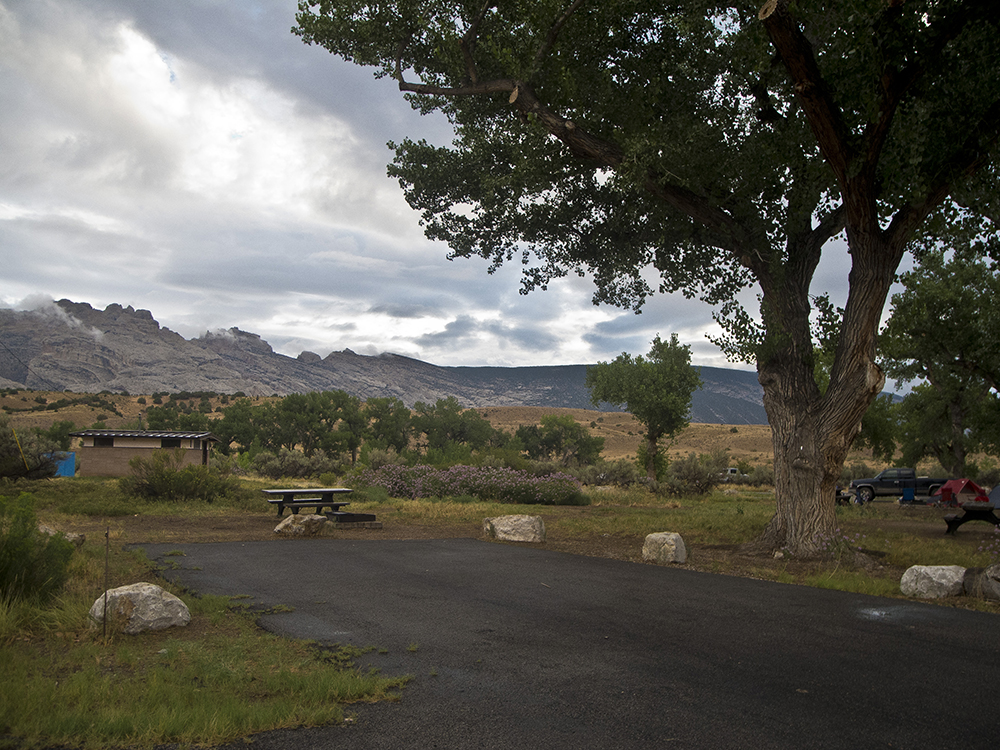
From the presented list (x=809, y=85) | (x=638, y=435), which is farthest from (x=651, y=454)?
(x=638, y=435)

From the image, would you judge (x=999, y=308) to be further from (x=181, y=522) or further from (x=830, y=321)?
(x=181, y=522)

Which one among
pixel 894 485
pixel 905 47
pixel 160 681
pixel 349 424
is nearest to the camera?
pixel 160 681

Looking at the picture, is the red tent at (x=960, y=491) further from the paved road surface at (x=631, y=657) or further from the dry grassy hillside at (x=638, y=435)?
the dry grassy hillside at (x=638, y=435)

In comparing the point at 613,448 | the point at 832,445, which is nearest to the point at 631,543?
the point at 832,445

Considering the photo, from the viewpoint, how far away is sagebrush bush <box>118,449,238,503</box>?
801 inches

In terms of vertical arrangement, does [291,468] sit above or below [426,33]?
below

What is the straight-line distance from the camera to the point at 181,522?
15875 mm

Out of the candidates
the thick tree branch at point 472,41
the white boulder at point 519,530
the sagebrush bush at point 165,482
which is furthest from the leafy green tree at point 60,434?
the thick tree branch at point 472,41

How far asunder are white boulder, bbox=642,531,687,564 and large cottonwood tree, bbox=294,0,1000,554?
6.65ft

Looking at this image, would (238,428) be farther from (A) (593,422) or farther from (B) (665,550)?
(A) (593,422)

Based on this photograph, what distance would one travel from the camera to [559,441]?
205 ft

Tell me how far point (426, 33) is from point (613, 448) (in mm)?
76971

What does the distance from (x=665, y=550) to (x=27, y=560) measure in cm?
850

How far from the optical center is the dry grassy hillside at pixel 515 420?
220 feet
